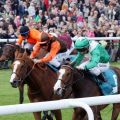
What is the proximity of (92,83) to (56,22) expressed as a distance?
40.3 ft

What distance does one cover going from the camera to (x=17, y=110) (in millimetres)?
4023

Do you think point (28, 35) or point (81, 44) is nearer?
point (81, 44)

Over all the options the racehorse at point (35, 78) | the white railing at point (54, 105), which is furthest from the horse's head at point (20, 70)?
the white railing at point (54, 105)

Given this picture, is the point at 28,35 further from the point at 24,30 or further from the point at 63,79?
the point at 63,79

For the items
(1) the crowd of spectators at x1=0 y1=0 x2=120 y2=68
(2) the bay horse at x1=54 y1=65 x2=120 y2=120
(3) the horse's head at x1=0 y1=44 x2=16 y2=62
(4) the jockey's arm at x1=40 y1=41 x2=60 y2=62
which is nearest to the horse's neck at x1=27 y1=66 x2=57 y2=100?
(4) the jockey's arm at x1=40 y1=41 x2=60 y2=62

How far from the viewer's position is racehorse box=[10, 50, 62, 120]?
809 cm

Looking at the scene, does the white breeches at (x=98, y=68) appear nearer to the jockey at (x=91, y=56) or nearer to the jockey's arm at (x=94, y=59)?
the jockey at (x=91, y=56)

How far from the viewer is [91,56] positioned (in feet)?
26.8

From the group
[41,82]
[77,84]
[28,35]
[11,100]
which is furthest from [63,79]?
[11,100]

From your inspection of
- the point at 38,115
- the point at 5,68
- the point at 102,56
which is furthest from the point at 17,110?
the point at 5,68

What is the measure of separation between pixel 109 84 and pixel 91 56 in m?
0.61

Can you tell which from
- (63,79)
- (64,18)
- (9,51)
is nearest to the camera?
(63,79)

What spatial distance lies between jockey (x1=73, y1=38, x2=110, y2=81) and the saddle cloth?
0.10 m

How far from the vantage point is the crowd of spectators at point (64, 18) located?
18719mm
